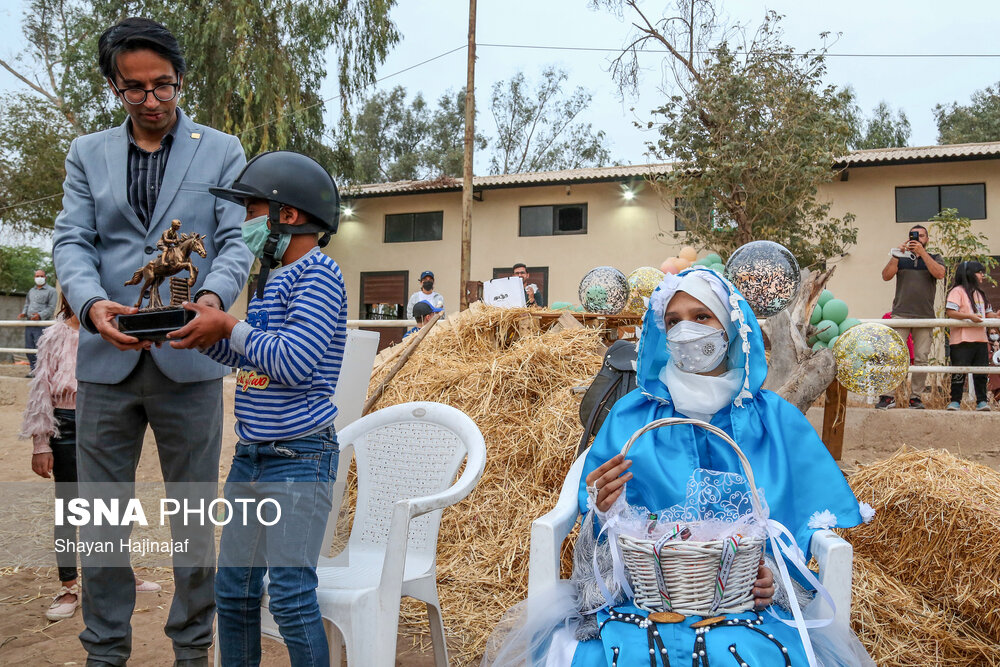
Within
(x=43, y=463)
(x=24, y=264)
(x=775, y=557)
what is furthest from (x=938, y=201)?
(x=24, y=264)

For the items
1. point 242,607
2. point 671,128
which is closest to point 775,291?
point 242,607

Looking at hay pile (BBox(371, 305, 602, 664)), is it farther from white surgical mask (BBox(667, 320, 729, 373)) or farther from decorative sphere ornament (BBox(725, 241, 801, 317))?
white surgical mask (BBox(667, 320, 729, 373))

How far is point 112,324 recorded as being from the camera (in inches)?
94.1

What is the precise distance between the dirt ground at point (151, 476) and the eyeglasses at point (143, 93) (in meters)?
2.31

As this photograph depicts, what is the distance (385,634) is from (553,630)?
555 millimetres

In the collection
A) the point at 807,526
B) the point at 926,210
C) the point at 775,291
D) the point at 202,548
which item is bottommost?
the point at 202,548

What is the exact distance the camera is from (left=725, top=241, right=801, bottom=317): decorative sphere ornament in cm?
457

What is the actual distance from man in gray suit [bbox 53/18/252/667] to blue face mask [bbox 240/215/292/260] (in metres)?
0.21

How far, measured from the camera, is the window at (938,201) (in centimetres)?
1570

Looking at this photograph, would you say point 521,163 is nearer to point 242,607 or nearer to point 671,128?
point 671,128

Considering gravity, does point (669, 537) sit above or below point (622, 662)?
above

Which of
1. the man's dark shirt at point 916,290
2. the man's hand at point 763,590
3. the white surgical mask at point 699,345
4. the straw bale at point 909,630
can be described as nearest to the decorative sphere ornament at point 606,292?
the straw bale at point 909,630

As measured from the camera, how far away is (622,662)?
200 centimetres

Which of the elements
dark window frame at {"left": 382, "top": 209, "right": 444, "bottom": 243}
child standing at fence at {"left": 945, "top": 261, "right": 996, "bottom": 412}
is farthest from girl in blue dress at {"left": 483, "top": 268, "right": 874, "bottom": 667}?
A: dark window frame at {"left": 382, "top": 209, "right": 444, "bottom": 243}
